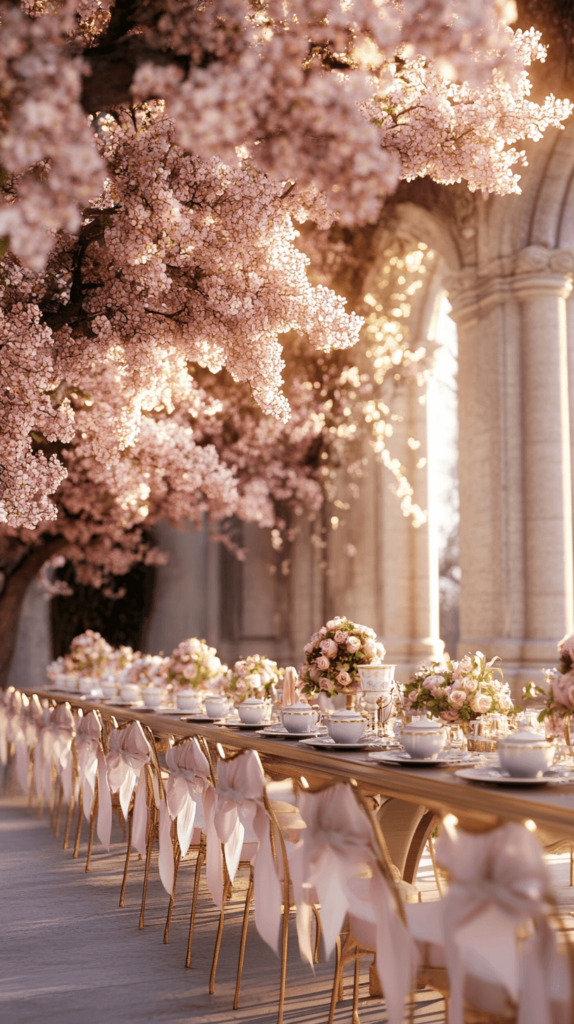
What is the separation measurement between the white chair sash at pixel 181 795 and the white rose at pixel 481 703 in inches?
40.2

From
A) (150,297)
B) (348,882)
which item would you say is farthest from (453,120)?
(348,882)

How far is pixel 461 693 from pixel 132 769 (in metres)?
1.71

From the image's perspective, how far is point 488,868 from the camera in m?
2.03

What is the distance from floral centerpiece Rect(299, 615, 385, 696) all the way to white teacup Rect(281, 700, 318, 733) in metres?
0.59

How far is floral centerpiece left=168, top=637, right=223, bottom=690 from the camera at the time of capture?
6660mm

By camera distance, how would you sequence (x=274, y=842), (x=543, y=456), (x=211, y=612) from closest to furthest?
(x=274, y=842) → (x=543, y=456) → (x=211, y=612)

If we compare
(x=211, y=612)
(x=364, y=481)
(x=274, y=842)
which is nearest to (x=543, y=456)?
(x=364, y=481)

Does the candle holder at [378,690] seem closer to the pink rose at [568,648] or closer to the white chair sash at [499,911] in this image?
the pink rose at [568,648]

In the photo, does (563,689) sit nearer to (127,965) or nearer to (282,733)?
(282,733)

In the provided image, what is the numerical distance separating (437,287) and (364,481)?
6.35 ft

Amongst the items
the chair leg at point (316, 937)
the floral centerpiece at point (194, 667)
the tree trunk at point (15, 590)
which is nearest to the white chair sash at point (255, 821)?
the chair leg at point (316, 937)

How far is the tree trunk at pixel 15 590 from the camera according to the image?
879 cm

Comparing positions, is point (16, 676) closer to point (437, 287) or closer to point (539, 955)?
point (437, 287)

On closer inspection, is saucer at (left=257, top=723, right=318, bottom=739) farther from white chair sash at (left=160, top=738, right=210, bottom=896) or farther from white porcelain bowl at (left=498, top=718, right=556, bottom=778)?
white porcelain bowl at (left=498, top=718, right=556, bottom=778)
